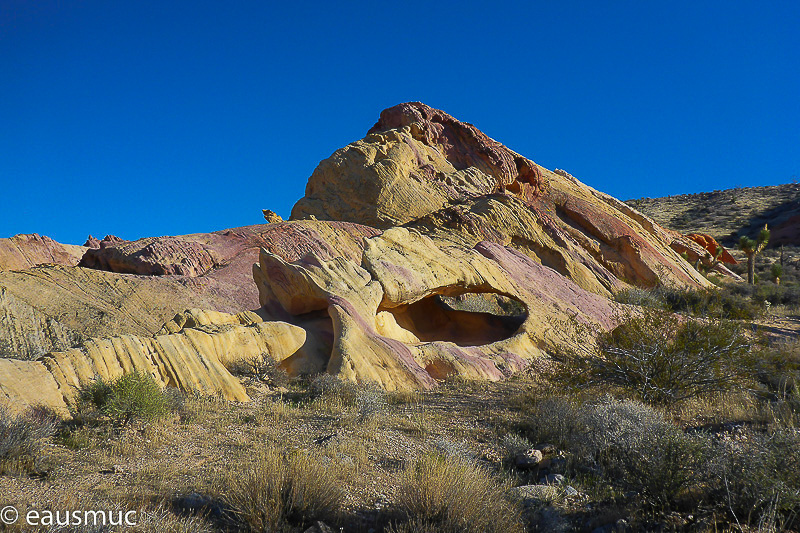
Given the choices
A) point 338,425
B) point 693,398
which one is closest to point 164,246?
point 338,425

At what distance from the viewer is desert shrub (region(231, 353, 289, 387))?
30.7 feet

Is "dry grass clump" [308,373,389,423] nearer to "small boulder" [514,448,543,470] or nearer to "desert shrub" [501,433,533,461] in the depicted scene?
"desert shrub" [501,433,533,461]

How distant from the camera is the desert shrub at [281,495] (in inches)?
160

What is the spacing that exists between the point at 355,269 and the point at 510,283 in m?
4.72

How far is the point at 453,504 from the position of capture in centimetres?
404

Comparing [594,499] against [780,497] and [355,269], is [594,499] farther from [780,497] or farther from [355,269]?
[355,269]

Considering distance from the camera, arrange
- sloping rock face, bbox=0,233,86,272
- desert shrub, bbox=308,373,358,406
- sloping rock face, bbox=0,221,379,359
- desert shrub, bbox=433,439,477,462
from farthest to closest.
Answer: sloping rock face, bbox=0,233,86,272 < sloping rock face, bbox=0,221,379,359 < desert shrub, bbox=308,373,358,406 < desert shrub, bbox=433,439,477,462

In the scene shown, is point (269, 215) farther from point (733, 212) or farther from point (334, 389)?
point (733, 212)

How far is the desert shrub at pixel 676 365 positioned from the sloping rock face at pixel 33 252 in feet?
63.1

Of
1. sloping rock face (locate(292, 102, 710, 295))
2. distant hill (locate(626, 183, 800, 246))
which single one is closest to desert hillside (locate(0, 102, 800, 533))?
sloping rock face (locate(292, 102, 710, 295))

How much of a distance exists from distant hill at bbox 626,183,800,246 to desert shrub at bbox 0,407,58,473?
54.6 m

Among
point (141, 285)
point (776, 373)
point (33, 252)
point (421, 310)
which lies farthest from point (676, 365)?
point (33, 252)

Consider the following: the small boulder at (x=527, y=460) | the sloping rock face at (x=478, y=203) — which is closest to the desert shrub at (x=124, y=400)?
the small boulder at (x=527, y=460)

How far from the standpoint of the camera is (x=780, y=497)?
12.7 ft
